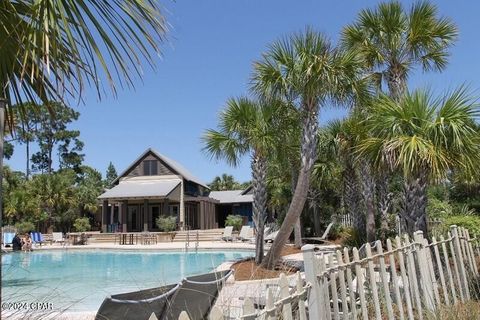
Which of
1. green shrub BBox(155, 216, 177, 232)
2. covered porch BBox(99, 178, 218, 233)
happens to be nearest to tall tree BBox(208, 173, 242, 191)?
covered porch BBox(99, 178, 218, 233)

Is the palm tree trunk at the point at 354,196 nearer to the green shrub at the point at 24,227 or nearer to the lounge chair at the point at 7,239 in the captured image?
the lounge chair at the point at 7,239

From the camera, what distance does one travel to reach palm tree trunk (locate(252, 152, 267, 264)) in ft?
43.4

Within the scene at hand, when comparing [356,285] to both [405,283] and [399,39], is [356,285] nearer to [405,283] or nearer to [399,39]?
[405,283]

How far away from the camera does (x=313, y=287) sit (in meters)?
3.40

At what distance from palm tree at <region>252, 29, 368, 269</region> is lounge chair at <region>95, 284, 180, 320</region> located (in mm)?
7682

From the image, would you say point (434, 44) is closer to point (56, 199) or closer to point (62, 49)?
point (62, 49)

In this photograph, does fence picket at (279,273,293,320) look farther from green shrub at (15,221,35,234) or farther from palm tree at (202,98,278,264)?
green shrub at (15,221,35,234)

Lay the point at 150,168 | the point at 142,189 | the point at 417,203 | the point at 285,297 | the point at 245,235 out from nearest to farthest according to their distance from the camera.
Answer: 1. the point at 285,297
2. the point at 417,203
3. the point at 245,235
4. the point at 142,189
5. the point at 150,168

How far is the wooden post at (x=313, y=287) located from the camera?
11.0 feet

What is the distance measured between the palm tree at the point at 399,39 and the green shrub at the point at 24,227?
103 feet

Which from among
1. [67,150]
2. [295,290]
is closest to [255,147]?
[295,290]

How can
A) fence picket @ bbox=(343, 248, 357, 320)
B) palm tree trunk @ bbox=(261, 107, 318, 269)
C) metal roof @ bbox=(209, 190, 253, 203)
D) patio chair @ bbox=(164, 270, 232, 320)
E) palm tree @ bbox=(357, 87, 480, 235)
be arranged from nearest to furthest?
1. fence picket @ bbox=(343, 248, 357, 320)
2. patio chair @ bbox=(164, 270, 232, 320)
3. palm tree @ bbox=(357, 87, 480, 235)
4. palm tree trunk @ bbox=(261, 107, 318, 269)
5. metal roof @ bbox=(209, 190, 253, 203)

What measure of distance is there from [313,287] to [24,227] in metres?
A: 37.8

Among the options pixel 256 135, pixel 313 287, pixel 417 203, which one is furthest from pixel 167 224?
pixel 313 287
